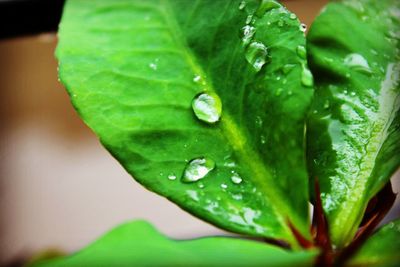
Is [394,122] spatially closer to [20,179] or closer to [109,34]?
[109,34]

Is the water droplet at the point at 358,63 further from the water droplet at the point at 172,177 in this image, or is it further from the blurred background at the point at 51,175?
the blurred background at the point at 51,175

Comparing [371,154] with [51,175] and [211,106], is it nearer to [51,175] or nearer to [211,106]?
[211,106]

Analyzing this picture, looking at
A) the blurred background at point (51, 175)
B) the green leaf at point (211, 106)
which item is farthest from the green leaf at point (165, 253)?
the blurred background at point (51, 175)

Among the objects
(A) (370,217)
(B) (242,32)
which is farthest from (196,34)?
(A) (370,217)

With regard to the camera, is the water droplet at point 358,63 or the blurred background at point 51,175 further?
the blurred background at point 51,175

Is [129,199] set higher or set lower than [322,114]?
lower

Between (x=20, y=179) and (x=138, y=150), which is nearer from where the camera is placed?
(x=138, y=150)

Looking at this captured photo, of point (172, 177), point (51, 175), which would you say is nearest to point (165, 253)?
point (172, 177)
